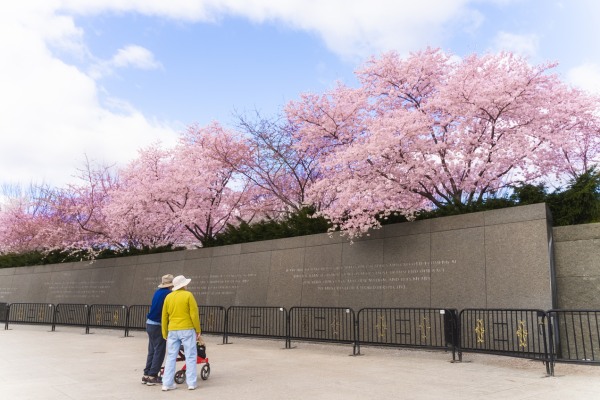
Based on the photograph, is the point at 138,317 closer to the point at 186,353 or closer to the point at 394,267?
the point at 394,267

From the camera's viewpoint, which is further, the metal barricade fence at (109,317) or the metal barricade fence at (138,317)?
the metal barricade fence at (109,317)

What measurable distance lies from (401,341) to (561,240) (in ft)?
16.1

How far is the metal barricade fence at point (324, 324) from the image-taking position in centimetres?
1307

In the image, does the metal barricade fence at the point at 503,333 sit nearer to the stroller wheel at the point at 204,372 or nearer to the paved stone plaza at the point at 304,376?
the paved stone plaza at the point at 304,376

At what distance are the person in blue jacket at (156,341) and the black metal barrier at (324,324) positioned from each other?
18.3 feet

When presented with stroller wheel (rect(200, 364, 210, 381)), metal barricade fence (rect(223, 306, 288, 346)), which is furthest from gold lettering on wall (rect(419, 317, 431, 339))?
stroller wheel (rect(200, 364, 210, 381))

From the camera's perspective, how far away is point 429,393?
616 cm

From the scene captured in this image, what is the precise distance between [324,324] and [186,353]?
772 cm

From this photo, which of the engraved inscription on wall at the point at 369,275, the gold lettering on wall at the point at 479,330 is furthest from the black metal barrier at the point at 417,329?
the engraved inscription on wall at the point at 369,275

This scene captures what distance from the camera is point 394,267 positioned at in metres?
13.0

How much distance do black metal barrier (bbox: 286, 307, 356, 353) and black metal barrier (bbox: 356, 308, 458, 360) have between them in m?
0.48

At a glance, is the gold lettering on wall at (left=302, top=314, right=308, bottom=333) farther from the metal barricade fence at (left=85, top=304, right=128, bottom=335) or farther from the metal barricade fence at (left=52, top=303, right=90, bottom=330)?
the metal barricade fence at (left=52, top=303, right=90, bottom=330)

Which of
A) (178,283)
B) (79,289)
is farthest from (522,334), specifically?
(79,289)

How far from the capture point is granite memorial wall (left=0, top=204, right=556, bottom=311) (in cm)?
1052
